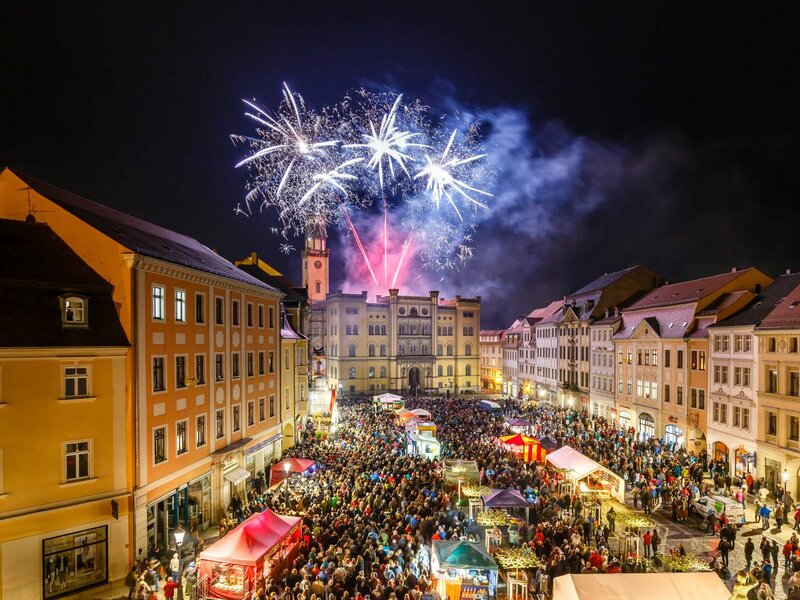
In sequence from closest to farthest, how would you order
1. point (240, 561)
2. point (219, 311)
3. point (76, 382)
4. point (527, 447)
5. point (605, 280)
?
point (240, 561), point (76, 382), point (219, 311), point (527, 447), point (605, 280)

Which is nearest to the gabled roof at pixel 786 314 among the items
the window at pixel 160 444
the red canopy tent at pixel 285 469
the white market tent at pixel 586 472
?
the white market tent at pixel 586 472

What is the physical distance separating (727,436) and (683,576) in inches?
988

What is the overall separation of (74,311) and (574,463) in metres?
22.3

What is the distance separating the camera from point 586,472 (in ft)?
73.5

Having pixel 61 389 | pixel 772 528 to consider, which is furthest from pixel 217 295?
pixel 772 528

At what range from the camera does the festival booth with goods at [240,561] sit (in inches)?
549

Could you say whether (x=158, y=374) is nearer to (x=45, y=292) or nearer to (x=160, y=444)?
(x=160, y=444)

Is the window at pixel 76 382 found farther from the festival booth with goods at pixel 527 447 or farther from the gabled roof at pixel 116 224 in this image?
the festival booth with goods at pixel 527 447

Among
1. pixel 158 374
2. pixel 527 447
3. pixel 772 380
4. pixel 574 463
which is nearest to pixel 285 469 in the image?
pixel 158 374

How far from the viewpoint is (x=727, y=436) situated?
101 ft

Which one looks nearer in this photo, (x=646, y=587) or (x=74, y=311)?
(x=646, y=587)

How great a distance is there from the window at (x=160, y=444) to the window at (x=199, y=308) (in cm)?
511

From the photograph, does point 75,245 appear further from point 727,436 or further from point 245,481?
point 727,436

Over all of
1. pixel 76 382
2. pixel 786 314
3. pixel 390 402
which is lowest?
pixel 390 402
